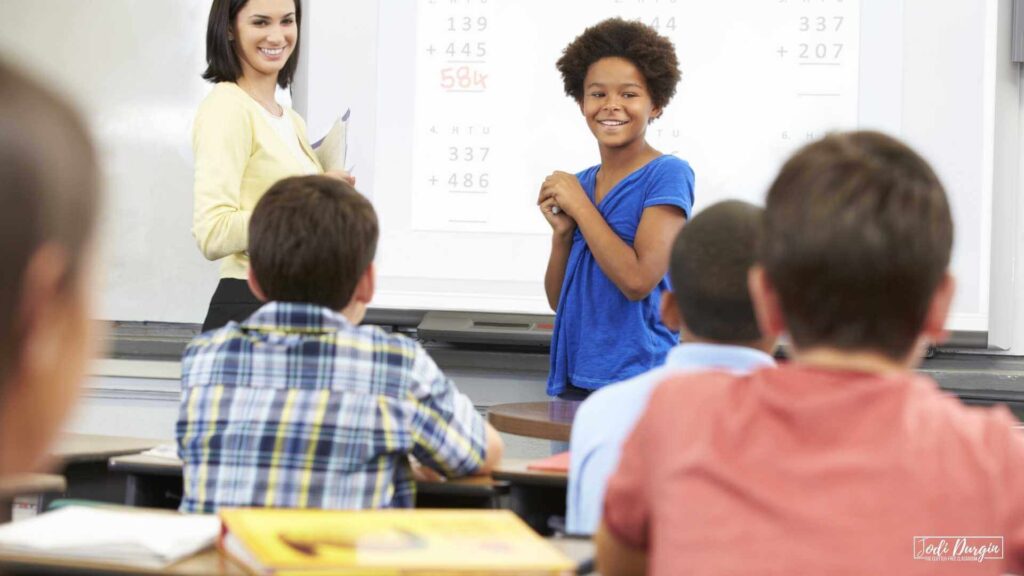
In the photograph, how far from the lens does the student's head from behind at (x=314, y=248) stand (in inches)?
67.1

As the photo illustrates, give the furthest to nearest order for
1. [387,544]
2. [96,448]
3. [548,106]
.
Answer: [548,106], [96,448], [387,544]

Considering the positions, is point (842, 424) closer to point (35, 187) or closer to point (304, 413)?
point (35, 187)

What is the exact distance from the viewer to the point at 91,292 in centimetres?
51

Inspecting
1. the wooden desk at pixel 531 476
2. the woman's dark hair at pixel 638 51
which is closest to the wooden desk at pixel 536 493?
the wooden desk at pixel 531 476

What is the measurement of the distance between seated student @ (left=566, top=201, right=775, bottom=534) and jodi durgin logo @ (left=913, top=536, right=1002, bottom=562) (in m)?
0.45

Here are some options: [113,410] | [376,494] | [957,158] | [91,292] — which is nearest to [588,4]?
[957,158]

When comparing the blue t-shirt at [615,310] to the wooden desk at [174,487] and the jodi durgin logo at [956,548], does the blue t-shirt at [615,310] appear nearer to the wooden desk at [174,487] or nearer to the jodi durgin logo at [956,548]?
the wooden desk at [174,487]

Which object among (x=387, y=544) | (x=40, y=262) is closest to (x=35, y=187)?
(x=40, y=262)

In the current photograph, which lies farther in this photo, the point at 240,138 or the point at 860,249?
the point at 240,138

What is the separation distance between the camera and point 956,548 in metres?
0.96

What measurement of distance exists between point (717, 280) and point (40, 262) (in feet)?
3.52

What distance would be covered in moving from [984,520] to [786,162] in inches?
13.8

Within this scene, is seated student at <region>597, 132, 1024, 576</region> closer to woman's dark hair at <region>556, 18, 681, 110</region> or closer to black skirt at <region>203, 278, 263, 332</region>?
black skirt at <region>203, 278, 263, 332</region>

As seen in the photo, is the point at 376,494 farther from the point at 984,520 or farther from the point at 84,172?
the point at 84,172
